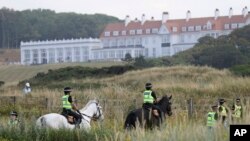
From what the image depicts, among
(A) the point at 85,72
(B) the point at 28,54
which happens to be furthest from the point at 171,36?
(A) the point at 85,72

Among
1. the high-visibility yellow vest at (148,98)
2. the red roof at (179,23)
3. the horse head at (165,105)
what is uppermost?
the red roof at (179,23)

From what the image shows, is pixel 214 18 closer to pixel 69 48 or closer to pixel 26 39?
pixel 69 48

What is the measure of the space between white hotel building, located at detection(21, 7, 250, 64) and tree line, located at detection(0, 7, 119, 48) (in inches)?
422

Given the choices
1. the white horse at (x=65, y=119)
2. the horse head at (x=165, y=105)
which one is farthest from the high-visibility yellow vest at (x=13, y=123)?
the horse head at (x=165, y=105)

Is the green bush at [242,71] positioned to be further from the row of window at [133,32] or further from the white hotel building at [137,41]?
the row of window at [133,32]

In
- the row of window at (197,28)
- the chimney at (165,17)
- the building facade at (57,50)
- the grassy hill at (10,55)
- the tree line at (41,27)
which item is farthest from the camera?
the tree line at (41,27)

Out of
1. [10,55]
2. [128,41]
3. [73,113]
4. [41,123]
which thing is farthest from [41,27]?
[41,123]

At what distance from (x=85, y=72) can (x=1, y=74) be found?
163ft

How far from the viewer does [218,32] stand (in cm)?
12975

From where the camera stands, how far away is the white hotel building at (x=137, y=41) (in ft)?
437

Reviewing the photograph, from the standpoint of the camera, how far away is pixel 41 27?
164 meters

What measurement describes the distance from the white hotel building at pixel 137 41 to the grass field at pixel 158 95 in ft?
268

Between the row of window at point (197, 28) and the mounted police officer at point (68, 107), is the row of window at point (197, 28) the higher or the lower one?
the higher one

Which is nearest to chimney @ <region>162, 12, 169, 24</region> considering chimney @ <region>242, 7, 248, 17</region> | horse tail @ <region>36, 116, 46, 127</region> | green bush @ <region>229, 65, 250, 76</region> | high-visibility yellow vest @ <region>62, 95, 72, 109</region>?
chimney @ <region>242, 7, 248, 17</region>
